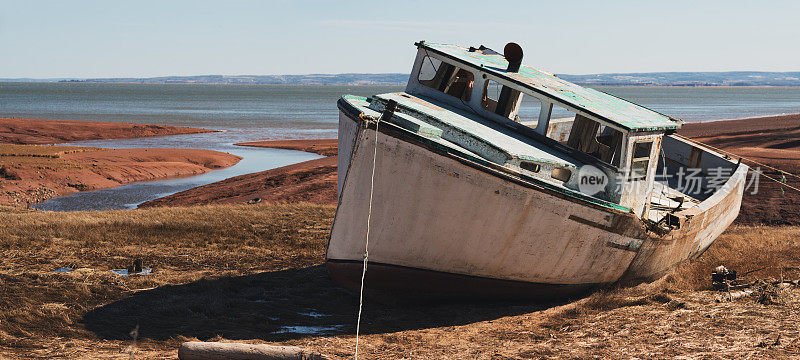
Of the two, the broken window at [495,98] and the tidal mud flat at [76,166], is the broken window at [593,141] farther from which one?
the tidal mud flat at [76,166]

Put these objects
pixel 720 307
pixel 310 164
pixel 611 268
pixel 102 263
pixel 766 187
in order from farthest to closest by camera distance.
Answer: pixel 310 164
pixel 766 187
pixel 102 263
pixel 611 268
pixel 720 307

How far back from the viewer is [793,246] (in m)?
12.7

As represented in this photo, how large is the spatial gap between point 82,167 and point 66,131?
23519 mm

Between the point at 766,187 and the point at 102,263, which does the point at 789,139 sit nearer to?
the point at 766,187

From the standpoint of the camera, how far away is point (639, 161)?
30.6ft

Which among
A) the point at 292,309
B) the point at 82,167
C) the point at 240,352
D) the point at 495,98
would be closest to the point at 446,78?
the point at 495,98

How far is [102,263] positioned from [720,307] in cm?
976

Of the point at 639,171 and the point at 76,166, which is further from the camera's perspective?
the point at 76,166

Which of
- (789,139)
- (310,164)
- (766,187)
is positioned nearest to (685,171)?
(766,187)

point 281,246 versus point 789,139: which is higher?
point 789,139

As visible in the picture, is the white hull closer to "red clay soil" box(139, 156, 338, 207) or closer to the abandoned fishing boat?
the abandoned fishing boat

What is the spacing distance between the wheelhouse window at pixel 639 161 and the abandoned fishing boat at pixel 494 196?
0.03 m

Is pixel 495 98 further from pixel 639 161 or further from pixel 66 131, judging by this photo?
pixel 66 131

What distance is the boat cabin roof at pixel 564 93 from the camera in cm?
912
